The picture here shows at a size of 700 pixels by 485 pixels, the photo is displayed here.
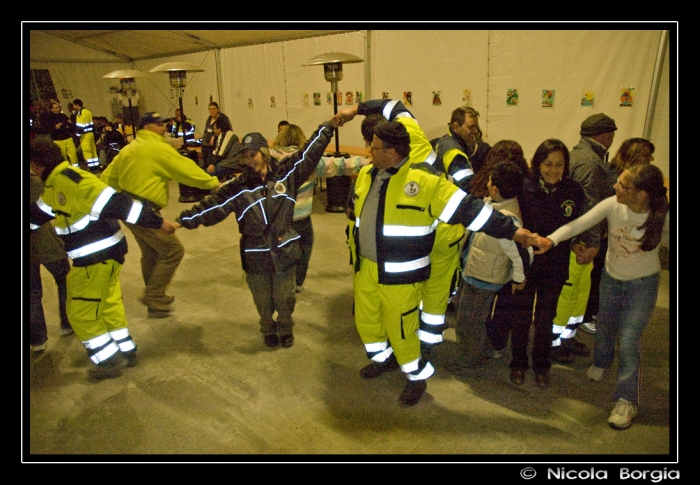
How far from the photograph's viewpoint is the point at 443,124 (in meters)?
8.61

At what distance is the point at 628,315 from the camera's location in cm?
307

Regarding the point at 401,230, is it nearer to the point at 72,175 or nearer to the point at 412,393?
the point at 412,393

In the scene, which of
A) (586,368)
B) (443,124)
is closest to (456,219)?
(586,368)

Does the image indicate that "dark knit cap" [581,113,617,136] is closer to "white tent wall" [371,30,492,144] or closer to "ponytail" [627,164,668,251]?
"ponytail" [627,164,668,251]

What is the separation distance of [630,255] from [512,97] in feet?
16.9

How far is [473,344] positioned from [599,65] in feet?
16.4

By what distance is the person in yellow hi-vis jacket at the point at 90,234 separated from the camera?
3424mm

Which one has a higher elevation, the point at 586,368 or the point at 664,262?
the point at 664,262

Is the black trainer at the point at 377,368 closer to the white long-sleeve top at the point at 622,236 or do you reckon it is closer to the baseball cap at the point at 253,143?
the white long-sleeve top at the point at 622,236

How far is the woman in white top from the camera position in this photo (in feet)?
9.44

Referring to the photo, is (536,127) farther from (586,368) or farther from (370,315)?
(370,315)

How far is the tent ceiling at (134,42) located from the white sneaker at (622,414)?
9.22 meters

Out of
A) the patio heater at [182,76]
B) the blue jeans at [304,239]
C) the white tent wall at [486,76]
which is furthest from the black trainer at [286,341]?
the patio heater at [182,76]

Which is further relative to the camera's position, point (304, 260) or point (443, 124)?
point (443, 124)
